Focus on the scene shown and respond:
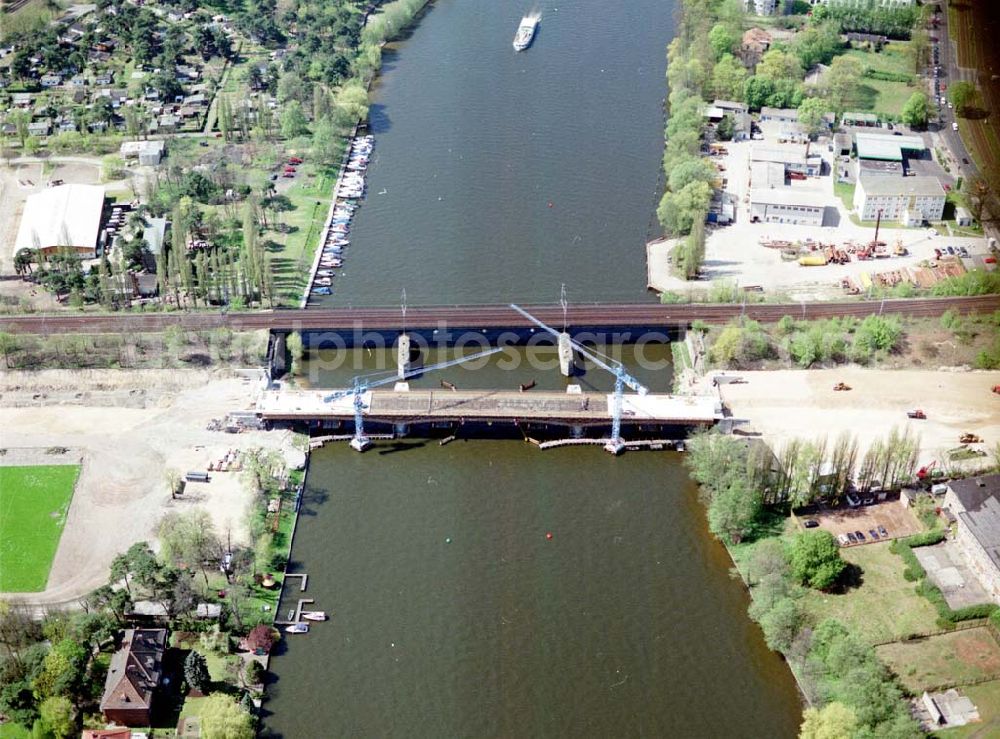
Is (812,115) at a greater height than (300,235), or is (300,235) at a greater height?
(812,115)

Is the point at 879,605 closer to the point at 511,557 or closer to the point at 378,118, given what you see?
the point at 511,557

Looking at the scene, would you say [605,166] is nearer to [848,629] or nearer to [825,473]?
[825,473]

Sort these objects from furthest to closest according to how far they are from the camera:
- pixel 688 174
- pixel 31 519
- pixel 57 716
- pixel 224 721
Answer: pixel 688 174
pixel 31 519
pixel 57 716
pixel 224 721

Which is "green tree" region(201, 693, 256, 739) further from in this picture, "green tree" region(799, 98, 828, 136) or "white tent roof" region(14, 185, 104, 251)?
"green tree" region(799, 98, 828, 136)

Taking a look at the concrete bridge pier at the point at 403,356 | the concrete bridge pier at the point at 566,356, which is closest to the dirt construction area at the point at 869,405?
the concrete bridge pier at the point at 566,356

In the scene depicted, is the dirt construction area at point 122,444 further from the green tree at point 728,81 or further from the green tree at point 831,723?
the green tree at point 728,81

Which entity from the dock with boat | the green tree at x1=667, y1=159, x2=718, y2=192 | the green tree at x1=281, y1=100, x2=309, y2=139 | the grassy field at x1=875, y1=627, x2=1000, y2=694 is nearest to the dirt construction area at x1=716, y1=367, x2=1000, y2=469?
the grassy field at x1=875, y1=627, x2=1000, y2=694

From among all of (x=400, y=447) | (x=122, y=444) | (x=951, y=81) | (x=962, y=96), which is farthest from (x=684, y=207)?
(x=122, y=444)

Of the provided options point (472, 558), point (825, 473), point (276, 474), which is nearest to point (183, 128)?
point (276, 474)
